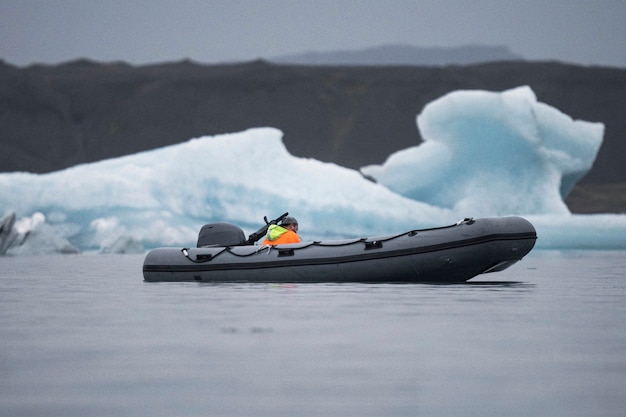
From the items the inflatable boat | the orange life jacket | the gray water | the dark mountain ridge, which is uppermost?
the dark mountain ridge

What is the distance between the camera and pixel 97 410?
423 cm

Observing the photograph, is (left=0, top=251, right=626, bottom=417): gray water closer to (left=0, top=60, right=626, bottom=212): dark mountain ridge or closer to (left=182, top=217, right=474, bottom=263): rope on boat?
(left=182, top=217, right=474, bottom=263): rope on boat

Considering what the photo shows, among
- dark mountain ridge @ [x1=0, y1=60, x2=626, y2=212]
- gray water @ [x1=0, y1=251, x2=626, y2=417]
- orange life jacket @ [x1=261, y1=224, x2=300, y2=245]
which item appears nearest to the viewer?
gray water @ [x1=0, y1=251, x2=626, y2=417]

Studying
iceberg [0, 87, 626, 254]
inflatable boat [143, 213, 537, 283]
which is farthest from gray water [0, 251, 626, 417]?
iceberg [0, 87, 626, 254]

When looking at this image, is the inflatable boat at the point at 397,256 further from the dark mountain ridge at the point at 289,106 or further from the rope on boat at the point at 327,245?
the dark mountain ridge at the point at 289,106

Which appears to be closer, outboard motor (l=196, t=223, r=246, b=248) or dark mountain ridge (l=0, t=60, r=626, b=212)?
outboard motor (l=196, t=223, r=246, b=248)

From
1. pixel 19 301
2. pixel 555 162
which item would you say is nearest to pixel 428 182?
pixel 555 162

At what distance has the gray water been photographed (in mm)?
4371

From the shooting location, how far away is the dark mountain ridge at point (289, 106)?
62.8 m

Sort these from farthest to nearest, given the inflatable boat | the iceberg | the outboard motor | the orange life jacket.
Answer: the iceberg → the outboard motor → the orange life jacket → the inflatable boat

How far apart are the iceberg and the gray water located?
51.3ft

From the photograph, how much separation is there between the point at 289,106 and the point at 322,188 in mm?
39150

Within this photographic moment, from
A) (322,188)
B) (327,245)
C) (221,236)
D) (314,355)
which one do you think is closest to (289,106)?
(322,188)

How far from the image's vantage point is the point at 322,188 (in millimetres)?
27031
